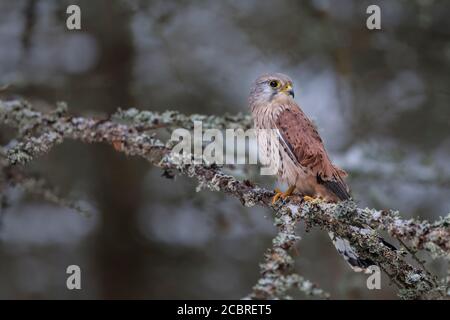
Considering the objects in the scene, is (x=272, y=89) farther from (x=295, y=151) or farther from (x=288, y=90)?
(x=295, y=151)

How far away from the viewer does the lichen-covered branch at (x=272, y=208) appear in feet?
7.50

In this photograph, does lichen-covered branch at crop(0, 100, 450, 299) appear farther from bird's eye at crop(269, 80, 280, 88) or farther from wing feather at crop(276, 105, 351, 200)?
bird's eye at crop(269, 80, 280, 88)

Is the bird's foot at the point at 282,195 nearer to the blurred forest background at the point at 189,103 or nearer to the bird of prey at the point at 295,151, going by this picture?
the bird of prey at the point at 295,151

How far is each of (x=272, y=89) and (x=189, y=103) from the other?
1502 mm

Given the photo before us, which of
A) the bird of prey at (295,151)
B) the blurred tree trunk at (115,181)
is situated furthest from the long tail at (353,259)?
the blurred tree trunk at (115,181)

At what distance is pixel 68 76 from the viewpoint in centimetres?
569

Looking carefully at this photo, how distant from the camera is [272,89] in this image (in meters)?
4.32

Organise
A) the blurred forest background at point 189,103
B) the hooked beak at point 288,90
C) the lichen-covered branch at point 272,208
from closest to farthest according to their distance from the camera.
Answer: the lichen-covered branch at point 272,208
the hooked beak at point 288,90
the blurred forest background at point 189,103

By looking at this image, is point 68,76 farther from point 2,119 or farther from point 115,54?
point 2,119

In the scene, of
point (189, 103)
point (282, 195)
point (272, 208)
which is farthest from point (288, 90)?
point (189, 103)

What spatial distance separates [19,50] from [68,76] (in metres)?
0.75

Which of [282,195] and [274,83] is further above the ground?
[274,83]

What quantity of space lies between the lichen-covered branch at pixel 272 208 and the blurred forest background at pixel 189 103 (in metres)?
1.70
